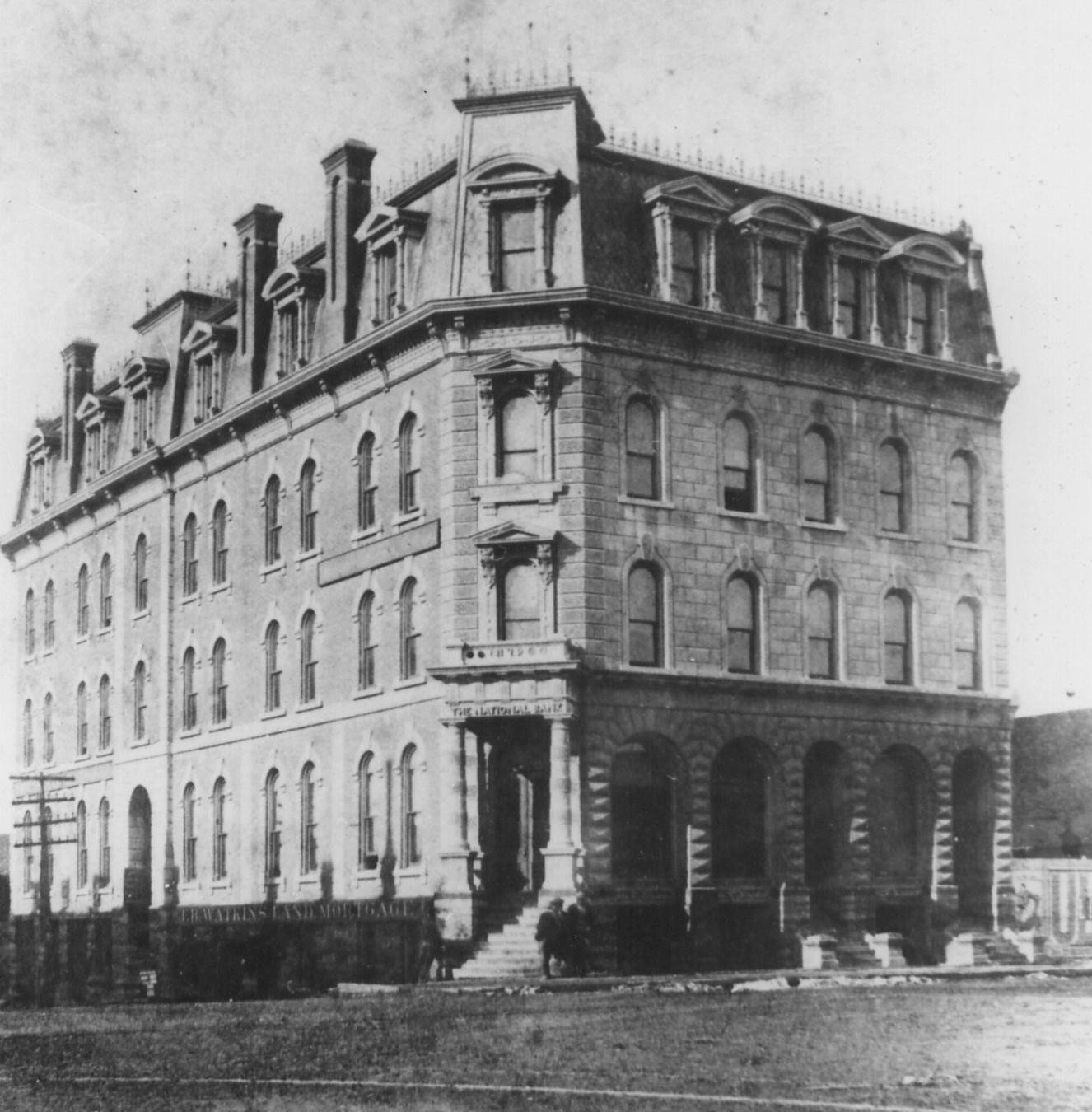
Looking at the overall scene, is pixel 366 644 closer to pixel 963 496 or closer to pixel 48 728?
pixel 963 496

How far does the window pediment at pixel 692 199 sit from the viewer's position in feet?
121

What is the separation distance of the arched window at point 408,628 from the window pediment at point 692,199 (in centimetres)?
862

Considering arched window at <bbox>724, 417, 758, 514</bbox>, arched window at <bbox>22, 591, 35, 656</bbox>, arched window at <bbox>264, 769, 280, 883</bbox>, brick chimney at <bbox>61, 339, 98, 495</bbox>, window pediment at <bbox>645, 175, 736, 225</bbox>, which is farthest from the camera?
arched window at <bbox>22, 591, 35, 656</bbox>

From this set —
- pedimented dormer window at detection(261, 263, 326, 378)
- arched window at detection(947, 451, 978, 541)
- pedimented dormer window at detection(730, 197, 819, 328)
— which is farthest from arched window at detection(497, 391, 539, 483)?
arched window at detection(947, 451, 978, 541)

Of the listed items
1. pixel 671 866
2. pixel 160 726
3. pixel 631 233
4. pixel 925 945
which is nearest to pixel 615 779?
pixel 671 866

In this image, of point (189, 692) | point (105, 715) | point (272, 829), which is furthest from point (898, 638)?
point (105, 715)

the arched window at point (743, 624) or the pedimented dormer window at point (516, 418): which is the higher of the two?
the pedimented dormer window at point (516, 418)

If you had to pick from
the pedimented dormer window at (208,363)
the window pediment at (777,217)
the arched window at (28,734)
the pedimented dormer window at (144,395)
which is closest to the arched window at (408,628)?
the window pediment at (777,217)

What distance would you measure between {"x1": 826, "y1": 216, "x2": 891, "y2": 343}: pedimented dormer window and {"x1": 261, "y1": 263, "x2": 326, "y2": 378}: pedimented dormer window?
10626mm

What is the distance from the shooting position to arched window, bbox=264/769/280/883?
42.5 meters

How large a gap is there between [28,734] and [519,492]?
26.1 metres

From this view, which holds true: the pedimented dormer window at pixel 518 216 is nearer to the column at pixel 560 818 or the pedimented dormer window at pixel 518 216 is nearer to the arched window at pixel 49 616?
the column at pixel 560 818

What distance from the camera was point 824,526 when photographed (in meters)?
39.3

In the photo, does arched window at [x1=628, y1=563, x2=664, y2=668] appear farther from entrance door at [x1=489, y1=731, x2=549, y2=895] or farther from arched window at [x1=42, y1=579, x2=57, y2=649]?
arched window at [x1=42, y1=579, x2=57, y2=649]
